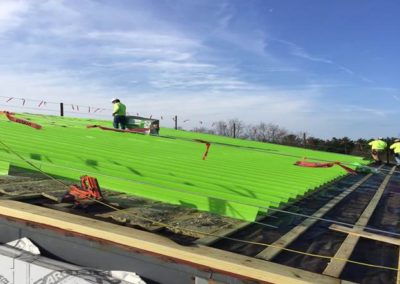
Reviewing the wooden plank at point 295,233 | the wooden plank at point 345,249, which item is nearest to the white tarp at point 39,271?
the wooden plank at point 295,233

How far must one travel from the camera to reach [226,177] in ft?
20.4

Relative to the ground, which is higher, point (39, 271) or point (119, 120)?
point (119, 120)

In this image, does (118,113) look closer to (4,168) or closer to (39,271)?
(4,168)

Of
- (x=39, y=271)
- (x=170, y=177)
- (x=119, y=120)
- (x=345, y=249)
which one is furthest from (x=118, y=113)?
(x=345, y=249)

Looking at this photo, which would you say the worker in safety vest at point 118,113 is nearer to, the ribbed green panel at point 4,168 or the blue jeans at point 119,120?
the blue jeans at point 119,120

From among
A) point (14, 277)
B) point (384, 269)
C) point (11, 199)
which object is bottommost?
point (14, 277)

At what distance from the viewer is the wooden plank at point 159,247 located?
277 cm

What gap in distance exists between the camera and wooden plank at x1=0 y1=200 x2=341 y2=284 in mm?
2771

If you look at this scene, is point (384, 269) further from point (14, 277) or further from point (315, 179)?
point (315, 179)

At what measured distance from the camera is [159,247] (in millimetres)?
3068

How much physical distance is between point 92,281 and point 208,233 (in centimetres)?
102

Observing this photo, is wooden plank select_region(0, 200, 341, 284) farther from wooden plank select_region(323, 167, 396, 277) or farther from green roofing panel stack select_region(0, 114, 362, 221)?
green roofing panel stack select_region(0, 114, 362, 221)

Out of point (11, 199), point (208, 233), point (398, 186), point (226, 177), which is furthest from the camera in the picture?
point (398, 186)

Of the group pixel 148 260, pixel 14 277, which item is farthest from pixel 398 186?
pixel 14 277
